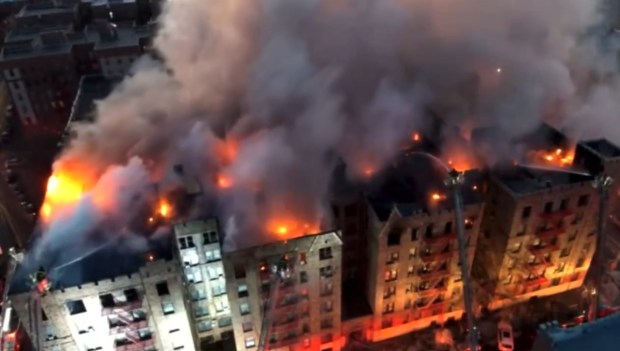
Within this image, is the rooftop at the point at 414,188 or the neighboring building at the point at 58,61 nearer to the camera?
the rooftop at the point at 414,188

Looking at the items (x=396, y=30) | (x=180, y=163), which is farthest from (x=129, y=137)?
(x=396, y=30)

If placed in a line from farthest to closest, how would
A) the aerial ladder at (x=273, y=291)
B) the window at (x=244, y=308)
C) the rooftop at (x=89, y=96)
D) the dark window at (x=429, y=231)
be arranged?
the rooftop at (x=89, y=96)
the dark window at (x=429, y=231)
the window at (x=244, y=308)
the aerial ladder at (x=273, y=291)

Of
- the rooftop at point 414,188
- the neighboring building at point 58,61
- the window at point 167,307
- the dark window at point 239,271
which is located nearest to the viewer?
the window at point 167,307

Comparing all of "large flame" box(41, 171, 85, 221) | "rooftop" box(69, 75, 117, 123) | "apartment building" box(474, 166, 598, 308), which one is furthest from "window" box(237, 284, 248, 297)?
"rooftop" box(69, 75, 117, 123)

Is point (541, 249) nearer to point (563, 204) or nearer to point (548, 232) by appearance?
point (548, 232)

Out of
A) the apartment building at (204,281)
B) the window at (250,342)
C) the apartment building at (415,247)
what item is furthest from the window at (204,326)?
the apartment building at (415,247)

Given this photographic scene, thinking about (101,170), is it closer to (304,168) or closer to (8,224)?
(8,224)

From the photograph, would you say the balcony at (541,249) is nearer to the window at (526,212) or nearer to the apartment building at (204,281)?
the window at (526,212)
